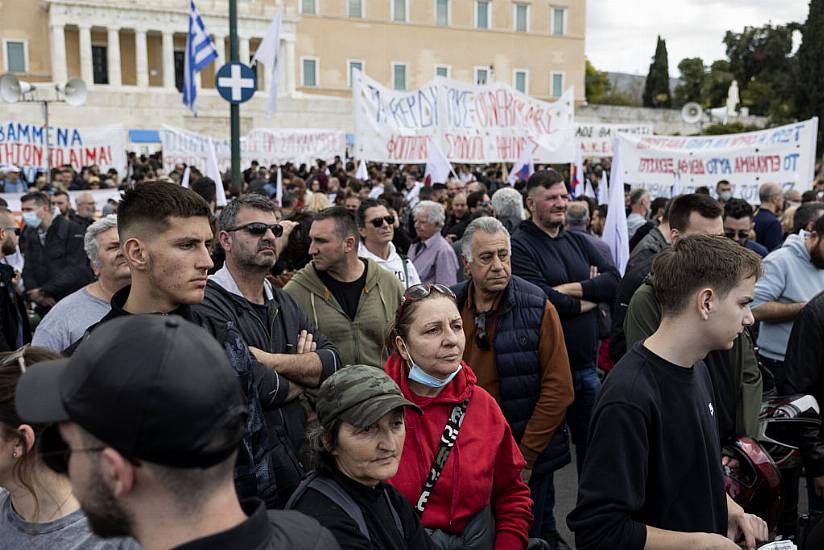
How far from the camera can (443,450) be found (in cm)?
274

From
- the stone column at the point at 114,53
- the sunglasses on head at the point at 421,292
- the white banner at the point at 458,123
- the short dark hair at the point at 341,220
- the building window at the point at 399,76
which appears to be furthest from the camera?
the building window at the point at 399,76

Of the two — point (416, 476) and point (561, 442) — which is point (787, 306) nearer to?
point (561, 442)

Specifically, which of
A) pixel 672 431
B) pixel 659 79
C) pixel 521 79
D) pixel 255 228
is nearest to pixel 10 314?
pixel 255 228

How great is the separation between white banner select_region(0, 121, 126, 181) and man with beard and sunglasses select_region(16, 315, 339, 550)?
13.4 m

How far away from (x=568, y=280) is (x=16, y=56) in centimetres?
5225

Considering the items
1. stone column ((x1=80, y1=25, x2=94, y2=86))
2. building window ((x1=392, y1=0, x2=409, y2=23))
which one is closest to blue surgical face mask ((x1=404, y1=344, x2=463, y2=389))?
stone column ((x1=80, y1=25, x2=94, y2=86))

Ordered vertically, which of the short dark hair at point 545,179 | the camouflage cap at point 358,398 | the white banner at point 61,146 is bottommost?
the camouflage cap at point 358,398

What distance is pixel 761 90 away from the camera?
55.4 m

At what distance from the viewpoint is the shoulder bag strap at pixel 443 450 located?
8.89 feet

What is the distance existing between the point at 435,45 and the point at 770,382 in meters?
57.2

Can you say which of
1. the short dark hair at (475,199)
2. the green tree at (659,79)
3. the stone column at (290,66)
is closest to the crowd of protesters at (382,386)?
the short dark hair at (475,199)

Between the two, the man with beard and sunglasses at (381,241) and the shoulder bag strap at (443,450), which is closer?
the shoulder bag strap at (443,450)

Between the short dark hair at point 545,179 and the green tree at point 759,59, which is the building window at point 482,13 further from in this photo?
the short dark hair at point 545,179

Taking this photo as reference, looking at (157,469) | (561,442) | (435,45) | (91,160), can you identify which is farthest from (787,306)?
(435,45)
